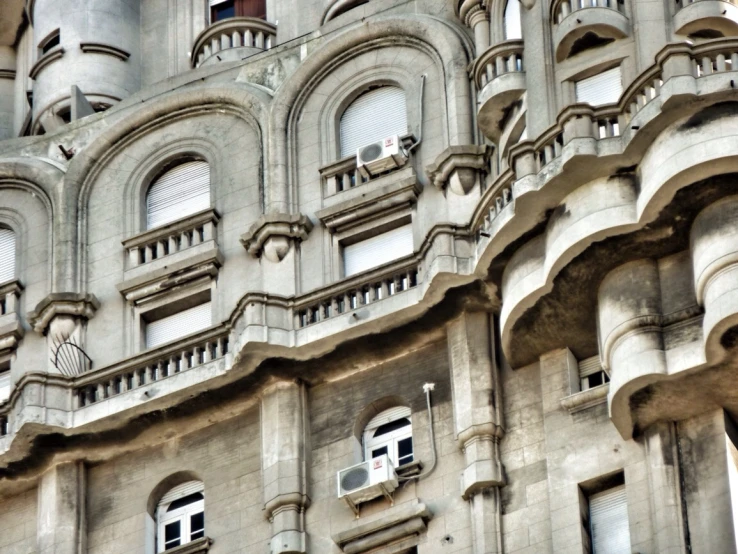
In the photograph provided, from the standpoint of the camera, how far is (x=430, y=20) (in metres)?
44.9

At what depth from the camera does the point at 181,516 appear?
42.8 metres

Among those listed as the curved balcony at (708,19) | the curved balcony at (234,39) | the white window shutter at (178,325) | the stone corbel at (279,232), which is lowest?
the white window shutter at (178,325)

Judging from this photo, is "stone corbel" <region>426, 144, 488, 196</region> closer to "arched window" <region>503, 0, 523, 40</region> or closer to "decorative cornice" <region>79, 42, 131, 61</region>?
"arched window" <region>503, 0, 523, 40</region>

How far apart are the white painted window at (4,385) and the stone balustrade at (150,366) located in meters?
2.08

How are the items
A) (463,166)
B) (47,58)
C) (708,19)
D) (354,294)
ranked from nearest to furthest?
(708,19) → (354,294) → (463,166) → (47,58)

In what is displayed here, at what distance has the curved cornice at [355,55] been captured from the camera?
44125 millimetres

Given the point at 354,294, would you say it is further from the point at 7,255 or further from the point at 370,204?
the point at 7,255

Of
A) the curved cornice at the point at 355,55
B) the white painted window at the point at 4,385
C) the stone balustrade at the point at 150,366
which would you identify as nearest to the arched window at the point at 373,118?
the curved cornice at the point at 355,55

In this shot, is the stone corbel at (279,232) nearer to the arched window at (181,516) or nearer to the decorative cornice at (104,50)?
the arched window at (181,516)

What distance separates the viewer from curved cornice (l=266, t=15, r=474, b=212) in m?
44.1

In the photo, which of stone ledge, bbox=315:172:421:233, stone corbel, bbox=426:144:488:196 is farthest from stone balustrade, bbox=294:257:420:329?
stone ledge, bbox=315:172:421:233

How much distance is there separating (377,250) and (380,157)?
1.40 metres

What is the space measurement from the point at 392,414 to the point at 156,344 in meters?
4.51

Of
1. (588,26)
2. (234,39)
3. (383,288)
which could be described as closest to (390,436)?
(383,288)
